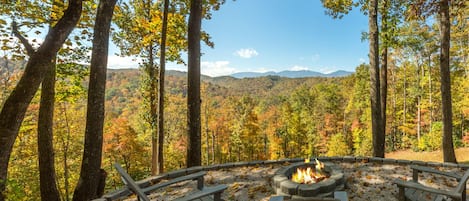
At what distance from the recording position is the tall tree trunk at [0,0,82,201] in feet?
9.94

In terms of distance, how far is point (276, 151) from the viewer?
27.7 metres

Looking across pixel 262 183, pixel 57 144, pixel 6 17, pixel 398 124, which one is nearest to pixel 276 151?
pixel 398 124

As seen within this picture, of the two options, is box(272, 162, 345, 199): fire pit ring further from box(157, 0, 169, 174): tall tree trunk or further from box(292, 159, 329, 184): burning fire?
box(157, 0, 169, 174): tall tree trunk

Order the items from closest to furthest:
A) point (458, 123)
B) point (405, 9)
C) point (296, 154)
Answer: point (405, 9) → point (458, 123) → point (296, 154)

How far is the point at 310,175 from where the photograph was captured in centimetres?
412

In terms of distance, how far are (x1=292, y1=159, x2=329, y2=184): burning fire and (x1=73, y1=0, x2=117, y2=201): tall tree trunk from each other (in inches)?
134

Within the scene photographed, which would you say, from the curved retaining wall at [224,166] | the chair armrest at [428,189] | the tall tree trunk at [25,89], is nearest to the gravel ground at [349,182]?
the curved retaining wall at [224,166]

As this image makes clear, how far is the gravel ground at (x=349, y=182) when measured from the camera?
12.2 feet

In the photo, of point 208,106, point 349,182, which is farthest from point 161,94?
point 208,106

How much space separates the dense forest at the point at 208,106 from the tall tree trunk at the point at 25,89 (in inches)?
1.1

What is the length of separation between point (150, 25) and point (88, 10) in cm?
240

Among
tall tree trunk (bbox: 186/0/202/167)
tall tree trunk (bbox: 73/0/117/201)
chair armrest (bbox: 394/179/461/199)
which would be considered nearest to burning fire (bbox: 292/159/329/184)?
chair armrest (bbox: 394/179/461/199)

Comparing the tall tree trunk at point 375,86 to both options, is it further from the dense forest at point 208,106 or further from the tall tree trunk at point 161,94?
the tall tree trunk at point 161,94

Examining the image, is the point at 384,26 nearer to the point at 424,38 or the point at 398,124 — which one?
the point at 424,38
